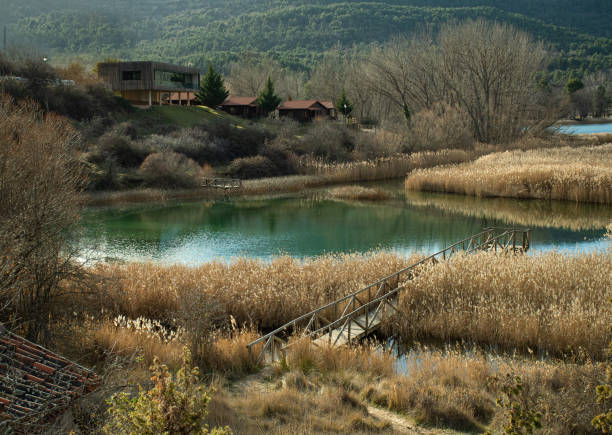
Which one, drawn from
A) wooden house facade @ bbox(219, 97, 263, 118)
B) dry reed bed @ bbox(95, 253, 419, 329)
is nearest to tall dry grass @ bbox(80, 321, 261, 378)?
dry reed bed @ bbox(95, 253, 419, 329)

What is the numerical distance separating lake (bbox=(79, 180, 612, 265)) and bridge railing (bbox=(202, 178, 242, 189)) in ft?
8.65

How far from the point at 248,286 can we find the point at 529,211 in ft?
63.1

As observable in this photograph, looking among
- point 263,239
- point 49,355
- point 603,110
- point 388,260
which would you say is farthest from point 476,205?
point 603,110

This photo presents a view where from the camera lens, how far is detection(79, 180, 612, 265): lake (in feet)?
63.7

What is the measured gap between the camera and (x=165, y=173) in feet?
112

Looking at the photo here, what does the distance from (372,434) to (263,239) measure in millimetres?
15650

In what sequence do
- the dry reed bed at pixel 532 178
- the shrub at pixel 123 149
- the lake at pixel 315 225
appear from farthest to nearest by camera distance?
the shrub at pixel 123 149 < the dry reed bed at pixel 532 178 < the lake at pixel 315 225

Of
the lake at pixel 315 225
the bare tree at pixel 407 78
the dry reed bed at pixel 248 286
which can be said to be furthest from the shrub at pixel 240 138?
the dry reed bed at pixel 248 286

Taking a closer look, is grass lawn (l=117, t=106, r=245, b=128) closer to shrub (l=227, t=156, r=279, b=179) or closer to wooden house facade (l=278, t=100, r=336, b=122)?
wooden house facade (l=278, t=100, r=336, b=122)

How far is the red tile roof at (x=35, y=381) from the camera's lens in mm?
4629

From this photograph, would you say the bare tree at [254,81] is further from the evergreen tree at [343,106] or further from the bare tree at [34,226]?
the bare tree at [34,226]

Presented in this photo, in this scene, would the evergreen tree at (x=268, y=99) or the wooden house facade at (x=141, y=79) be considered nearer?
the wooden house facade at (x=141, y=79)

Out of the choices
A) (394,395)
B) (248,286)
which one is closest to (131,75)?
(248,286)

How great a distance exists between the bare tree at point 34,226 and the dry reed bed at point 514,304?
6.71 metres
